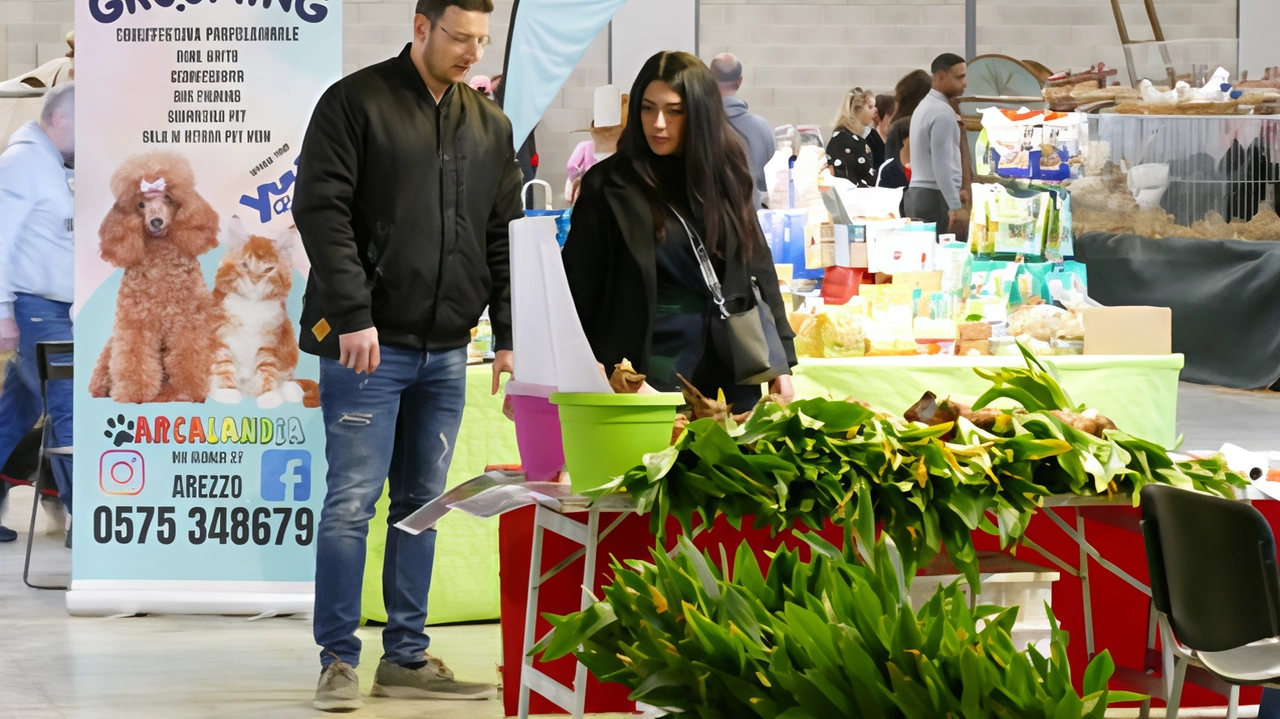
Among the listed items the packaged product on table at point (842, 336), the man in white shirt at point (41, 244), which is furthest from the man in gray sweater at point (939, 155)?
the man in white shirt at point (41, 244)

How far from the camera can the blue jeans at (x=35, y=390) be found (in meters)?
4.99

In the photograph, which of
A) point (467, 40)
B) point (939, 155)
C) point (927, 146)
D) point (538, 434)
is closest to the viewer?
point (538, 434)

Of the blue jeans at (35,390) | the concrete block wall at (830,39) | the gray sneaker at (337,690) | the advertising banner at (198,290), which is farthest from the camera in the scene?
the concrete block wall at (830,39)

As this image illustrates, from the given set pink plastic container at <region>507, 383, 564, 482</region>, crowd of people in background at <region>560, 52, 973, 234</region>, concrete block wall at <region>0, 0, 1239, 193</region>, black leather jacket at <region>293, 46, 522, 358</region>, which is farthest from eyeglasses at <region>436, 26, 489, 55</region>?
concrete block wall at <region>0, 0, 1239, 193</region>

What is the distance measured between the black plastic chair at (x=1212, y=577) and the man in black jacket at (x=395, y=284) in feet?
5.03

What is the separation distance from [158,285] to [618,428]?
222 cm

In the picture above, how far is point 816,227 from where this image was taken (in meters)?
4.56

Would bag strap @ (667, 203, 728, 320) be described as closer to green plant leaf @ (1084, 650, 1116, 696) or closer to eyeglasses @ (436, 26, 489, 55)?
eyeglasses @ (436, 26, 489, 55)

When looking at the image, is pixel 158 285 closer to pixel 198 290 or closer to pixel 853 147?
pixel 198 290

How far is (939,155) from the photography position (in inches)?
256

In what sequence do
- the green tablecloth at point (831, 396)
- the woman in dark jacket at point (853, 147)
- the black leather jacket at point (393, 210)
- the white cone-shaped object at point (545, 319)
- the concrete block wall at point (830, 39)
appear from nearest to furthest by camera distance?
the white cone-shaped object at point (545, 319), the black leather jacket at point (393, 210), the green tablecloth at point (831, 396), the woman in dark jacket at point (853, 147), the concrete block wall at point (830, 39)

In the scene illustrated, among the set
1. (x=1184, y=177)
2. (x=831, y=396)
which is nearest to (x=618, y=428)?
(x=831, y=396)

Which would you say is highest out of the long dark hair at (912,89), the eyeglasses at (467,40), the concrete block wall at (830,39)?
the concrete block wall at (830,39)

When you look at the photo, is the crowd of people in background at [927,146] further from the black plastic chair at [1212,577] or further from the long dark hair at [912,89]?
the black plastic chair at [1212,577]
